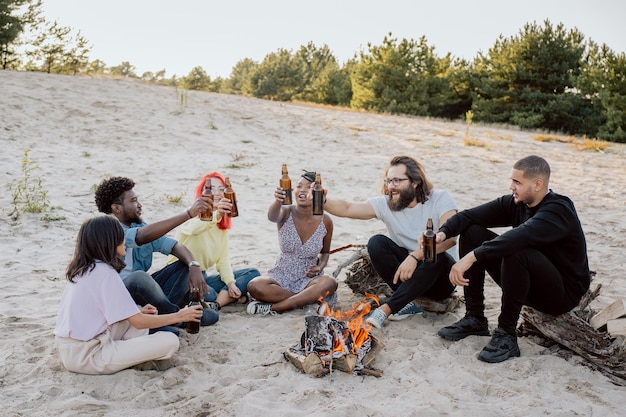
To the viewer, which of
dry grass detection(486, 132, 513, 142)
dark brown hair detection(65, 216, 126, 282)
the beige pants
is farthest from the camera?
dry grass detection(486, 132, 513, 142)

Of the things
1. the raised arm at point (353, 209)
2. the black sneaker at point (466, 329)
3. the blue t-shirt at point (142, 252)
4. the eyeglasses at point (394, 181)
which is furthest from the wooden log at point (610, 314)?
the blue t-shirt at point (142, 252)

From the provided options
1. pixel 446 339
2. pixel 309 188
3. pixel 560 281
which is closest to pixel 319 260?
pixel 309 188

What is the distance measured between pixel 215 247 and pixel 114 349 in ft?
5.59

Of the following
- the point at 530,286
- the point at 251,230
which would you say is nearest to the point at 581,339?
the point at 530,286

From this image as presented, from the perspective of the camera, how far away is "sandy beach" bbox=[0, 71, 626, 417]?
3.57 metres

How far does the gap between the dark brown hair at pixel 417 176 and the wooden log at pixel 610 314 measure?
1717mm

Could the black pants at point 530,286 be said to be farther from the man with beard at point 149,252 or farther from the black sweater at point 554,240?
the man with beard at point 149,252

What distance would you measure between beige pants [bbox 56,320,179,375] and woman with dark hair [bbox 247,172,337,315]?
1410 millimetres

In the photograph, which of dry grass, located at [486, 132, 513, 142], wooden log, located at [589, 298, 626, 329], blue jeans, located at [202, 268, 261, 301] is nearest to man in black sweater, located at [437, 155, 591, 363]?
wooden log, located at [589, 298, 626, 329]

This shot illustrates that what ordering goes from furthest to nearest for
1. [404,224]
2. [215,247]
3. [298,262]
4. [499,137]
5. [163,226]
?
[499,137], [298,262], [215,247], [404,224], [163,226]

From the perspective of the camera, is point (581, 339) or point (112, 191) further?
point (112, 191)

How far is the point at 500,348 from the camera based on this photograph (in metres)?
4.20

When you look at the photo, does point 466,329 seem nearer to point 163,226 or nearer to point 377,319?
point 377,319

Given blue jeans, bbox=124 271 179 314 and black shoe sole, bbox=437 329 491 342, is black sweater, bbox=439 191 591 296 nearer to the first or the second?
black shoe sole, bbox=437 329 491 342
